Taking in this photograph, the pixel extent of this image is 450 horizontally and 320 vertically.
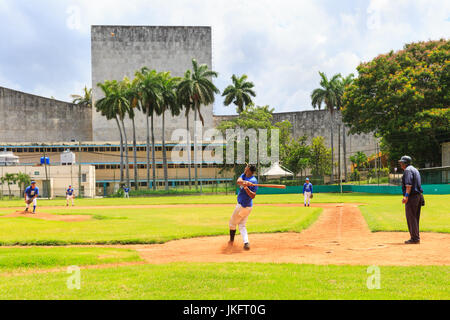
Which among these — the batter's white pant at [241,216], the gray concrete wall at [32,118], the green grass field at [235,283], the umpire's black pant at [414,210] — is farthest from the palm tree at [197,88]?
→ the green grass field at [235,283]

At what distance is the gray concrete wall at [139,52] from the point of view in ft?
302

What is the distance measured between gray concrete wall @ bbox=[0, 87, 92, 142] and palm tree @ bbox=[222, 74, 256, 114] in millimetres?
32957

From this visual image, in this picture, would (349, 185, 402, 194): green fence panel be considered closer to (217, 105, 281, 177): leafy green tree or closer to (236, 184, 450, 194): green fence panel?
(236, 184, 450, 194): green fence panel

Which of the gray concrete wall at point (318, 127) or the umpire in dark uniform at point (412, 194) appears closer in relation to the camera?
the umpire in dark uniform at point (412, 194)

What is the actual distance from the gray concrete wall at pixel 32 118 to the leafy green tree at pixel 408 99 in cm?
5854

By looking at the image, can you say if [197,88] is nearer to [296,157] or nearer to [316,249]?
[296,157]

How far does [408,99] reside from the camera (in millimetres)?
48562

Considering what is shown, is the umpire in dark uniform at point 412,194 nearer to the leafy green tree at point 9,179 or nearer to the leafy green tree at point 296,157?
the leafy green tree at point 9,179

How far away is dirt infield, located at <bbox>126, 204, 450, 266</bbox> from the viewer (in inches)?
392

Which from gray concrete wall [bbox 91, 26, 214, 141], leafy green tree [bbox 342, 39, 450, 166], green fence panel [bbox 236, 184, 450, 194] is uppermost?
gray concrete wall [bbox 91, 26, 214, 141]

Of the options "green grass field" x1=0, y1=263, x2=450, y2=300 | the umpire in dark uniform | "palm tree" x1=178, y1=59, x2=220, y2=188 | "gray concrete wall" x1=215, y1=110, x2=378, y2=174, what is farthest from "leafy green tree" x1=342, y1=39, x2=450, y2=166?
"green grass field" x1=0, y1=263, x2=450, y2=300

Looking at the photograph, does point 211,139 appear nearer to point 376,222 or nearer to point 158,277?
point 376,222

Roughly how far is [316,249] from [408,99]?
41.7m

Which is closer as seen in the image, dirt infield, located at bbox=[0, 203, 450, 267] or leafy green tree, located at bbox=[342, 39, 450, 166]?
dirt infield, located at bbox=[0, 203, 450, 267]
